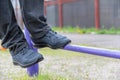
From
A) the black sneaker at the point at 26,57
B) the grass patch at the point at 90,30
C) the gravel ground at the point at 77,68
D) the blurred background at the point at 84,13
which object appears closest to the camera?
the black sneaker at the point at 26,57

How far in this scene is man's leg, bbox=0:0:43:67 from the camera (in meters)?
1.35

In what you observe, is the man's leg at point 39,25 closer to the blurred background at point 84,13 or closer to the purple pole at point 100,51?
the purple pole at point 100,51

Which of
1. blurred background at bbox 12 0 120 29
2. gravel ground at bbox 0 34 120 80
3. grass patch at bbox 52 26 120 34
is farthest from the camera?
blurred background at bbox 12 0 120 29

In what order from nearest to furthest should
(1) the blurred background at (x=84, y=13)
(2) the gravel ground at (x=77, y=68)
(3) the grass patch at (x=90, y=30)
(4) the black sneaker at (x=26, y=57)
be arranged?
(4) the black sneaker at (x=26, y=57) → (2) the gravel ground at (x=77, y=68) → (3) the grass patch at (x=90, y=30) → (1) the blurred background at (x=84, y=13)

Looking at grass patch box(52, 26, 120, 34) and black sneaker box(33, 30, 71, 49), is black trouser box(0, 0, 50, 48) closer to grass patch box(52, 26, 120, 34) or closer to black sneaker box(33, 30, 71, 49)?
black sneaker box(33, 30, 71, 49)

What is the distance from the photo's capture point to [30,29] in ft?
4.62

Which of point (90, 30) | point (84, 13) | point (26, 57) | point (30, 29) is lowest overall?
point (90, 30)

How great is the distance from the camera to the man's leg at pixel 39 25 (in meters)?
1.36

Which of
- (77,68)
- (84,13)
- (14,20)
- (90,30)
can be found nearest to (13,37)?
(14,20)

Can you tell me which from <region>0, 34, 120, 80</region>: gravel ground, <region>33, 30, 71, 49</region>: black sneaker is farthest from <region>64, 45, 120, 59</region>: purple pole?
<region>0, 34, 120, 80</region>: gravel ground

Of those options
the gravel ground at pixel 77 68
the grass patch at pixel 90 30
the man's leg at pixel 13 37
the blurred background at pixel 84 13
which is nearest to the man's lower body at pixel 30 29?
the man's leg at pixel 13 37

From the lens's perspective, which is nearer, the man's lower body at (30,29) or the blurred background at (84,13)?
the man's lower body at (30,29)

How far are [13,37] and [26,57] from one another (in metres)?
0.10

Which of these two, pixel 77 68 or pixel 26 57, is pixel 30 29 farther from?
pixel 77 68
